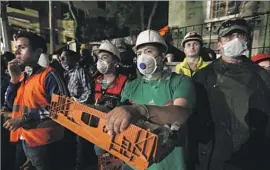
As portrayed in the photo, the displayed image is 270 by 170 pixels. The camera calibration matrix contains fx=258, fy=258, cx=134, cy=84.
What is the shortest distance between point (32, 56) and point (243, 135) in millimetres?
→ 1987

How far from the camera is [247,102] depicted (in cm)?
189

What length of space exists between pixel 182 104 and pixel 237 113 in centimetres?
76

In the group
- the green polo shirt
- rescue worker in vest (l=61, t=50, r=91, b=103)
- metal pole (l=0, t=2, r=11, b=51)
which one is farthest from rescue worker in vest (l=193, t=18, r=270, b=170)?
metal pole (l=0, t=2, r=11, b=51)

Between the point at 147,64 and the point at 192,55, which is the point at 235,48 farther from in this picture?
the point at 192,55

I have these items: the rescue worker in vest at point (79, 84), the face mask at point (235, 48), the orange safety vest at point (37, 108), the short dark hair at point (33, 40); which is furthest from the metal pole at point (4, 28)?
the face mask at point (235, 48)

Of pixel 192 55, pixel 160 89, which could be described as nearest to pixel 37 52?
pixel 160 89

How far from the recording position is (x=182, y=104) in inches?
53.0

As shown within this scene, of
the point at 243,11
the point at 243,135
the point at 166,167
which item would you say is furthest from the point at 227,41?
the point at 243,11

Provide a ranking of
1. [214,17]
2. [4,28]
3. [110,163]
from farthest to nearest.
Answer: [214,17], [4,28], [110,163]

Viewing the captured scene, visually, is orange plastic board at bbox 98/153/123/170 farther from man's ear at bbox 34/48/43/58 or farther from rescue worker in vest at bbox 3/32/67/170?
man's ear at bbox 34/48/43/58

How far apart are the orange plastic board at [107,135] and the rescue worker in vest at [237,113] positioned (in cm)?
91

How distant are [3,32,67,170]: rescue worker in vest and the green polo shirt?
0.92 meters

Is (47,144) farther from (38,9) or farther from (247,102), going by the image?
(38,9)

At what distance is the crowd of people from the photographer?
144 cm
